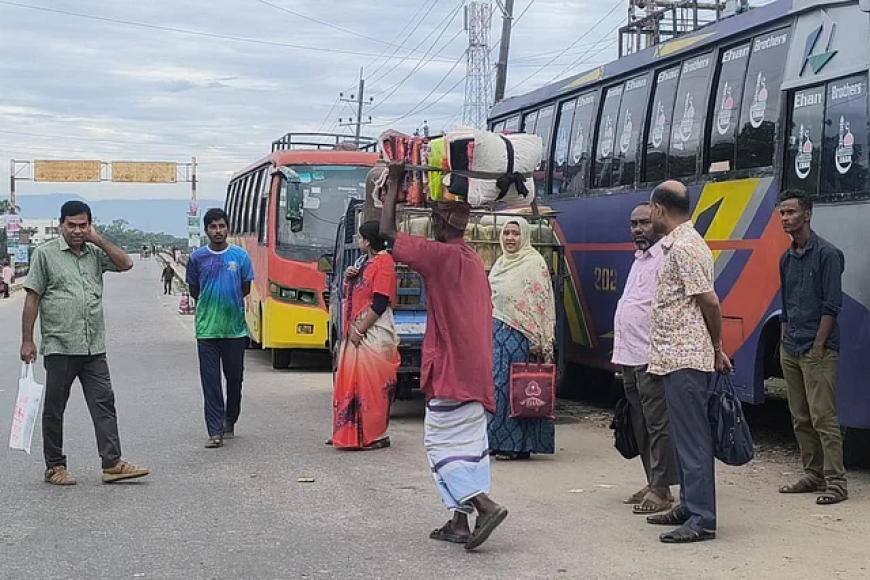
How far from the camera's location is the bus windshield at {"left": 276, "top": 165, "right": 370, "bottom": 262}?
1744 centimetres

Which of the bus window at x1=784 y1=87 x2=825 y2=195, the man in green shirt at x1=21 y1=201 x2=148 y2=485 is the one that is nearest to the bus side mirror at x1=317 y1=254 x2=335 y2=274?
the man in green shirt at x1=21 y1=201 x2=148 y2=485

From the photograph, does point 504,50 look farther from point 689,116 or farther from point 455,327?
point 455,327

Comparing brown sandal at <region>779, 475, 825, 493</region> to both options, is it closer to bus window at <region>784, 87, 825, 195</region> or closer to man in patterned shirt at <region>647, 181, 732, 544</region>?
man in patterned shirt at <region>647, 181, 732, 544</region>

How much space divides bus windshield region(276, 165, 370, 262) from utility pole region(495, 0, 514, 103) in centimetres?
921

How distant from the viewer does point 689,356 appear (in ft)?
21.3

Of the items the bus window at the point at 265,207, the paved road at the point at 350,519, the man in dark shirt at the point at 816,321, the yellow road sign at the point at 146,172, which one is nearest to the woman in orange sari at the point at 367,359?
the paved road at the point at 350,519

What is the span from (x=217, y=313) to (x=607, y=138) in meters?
4.75

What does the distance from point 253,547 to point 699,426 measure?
2.54 m

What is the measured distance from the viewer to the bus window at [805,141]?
8.54 metres

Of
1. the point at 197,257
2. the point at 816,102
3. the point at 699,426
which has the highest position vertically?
the point at 816,102

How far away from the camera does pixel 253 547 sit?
21.4ft

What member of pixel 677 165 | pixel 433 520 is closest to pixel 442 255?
pixel 433 520

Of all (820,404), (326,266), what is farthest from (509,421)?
(326,266)

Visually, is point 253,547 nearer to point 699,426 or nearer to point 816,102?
point 699,426
